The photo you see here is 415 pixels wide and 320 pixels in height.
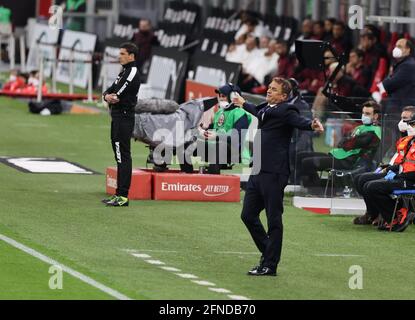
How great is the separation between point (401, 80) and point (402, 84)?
0.32 feet

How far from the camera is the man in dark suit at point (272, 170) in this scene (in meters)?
15.2

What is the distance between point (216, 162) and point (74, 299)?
28.8ft

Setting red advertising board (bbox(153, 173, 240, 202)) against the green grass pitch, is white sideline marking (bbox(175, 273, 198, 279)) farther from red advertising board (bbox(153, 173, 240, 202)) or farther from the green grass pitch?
red advertising board (bbox(153, 173, 240, 202))

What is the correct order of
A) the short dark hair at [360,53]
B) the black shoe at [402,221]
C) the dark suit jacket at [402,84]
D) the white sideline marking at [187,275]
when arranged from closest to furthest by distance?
the white sideline marking at [187,275], the black shoe at [402,221], the dark suit jacket at [402,84], the short dark hair at [360,53]

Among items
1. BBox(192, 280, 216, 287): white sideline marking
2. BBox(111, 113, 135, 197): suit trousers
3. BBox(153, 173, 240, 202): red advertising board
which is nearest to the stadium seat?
BBox(153, 173, 240, 202): red advertising board

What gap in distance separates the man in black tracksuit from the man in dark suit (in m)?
5.15

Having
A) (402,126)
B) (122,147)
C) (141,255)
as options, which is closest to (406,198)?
(402,126)

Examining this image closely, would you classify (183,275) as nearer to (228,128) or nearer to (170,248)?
(170,248)

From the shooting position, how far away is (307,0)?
132 ft

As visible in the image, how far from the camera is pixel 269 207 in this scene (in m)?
15.2

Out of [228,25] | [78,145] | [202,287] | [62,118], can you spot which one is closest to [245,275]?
[202,287]

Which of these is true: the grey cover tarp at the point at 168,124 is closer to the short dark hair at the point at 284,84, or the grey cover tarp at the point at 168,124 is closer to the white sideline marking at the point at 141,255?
the white sideline marking at the point at 141,255

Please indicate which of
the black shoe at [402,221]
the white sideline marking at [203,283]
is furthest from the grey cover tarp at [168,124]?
the white sideline marking at [203,283]

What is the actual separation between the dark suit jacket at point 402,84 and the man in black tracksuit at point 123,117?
4.60 metres
